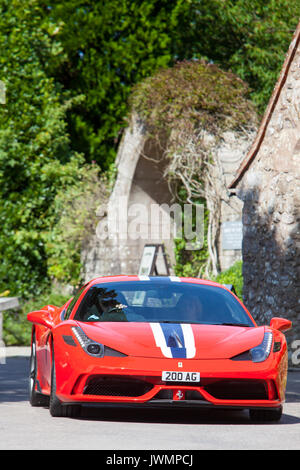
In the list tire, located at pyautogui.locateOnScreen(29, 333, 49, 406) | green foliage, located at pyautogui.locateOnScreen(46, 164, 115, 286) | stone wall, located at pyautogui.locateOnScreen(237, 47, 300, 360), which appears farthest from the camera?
green foliage, located at pyautogui.locateOnScreen(46, 164, 115, 286)

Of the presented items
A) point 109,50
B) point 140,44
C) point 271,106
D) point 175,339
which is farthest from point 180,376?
point 109,50

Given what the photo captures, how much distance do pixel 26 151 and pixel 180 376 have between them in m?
17.6

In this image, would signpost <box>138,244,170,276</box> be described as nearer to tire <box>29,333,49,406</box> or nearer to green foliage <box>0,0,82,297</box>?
green foliage <box>0,0,82,297</box>

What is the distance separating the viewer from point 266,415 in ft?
26.2

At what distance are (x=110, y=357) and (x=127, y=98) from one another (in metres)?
18.3

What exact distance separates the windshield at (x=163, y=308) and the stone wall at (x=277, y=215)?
16.6ft

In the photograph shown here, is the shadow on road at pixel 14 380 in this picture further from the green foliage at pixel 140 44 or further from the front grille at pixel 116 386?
the green foliage at pixel 140 44

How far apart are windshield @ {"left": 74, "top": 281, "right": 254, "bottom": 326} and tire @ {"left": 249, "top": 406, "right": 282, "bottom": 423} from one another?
0.82 meters

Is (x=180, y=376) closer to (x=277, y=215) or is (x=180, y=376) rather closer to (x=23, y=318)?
(x=277, y=215)

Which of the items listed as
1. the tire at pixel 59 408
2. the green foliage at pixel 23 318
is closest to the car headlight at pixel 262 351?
the tire at pixel 59 408

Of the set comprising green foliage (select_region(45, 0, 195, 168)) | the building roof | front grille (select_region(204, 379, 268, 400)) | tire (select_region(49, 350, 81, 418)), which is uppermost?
green foliage (select_region(45, 0, 195, 168))

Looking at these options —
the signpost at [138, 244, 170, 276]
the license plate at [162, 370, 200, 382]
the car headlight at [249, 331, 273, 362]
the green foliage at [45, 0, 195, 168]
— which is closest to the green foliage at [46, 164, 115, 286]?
the green foliage at [45, 0, 195, 168]

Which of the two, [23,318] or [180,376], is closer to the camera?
[180,376]

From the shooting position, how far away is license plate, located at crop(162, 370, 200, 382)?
7.41 meters
